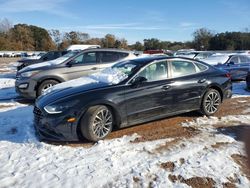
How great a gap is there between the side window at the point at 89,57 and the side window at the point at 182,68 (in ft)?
13.4

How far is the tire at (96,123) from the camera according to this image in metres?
5.67

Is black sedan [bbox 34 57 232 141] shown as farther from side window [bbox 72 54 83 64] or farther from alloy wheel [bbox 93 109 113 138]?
side window [bbox 72 54 83 64]

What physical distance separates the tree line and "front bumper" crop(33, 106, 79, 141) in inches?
3075

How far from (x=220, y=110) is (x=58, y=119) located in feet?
14.8

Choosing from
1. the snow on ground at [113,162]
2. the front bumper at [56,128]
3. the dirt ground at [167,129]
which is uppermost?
the front bumper at [56,128]

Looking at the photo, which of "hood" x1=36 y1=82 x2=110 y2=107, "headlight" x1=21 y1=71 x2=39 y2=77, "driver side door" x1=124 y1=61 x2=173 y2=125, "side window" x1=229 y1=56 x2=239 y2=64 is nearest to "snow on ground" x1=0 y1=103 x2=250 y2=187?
"driver side door" x1=124 y1=61 x2=173 y2=125

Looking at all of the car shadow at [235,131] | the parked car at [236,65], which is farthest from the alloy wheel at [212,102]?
the parked car at [236,65]

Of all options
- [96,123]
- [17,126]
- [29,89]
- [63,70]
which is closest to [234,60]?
[63,70]

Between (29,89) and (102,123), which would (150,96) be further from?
(29,89)

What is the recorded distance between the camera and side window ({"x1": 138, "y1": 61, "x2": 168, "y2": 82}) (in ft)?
21.9

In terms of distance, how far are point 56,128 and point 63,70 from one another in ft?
15.9

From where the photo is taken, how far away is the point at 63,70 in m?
10.2

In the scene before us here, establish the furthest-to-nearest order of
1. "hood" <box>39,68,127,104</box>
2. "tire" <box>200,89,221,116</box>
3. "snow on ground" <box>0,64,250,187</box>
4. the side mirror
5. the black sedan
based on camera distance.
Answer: "tire" <box>200,89,221,116</box>
the side mirror
"hood" <box>39,68,127,104</box>
the black sedan
"snow on ground" <box>0,64,250,187</box>

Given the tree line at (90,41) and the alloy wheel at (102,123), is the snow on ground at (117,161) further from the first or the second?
the tree line at (90,41)
